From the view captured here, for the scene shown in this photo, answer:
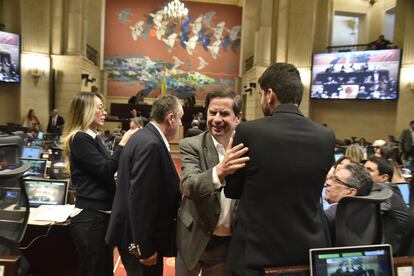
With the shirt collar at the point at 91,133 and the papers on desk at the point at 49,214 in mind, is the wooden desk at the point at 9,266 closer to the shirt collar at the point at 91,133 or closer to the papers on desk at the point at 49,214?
the shirt collar at the point at 91,133

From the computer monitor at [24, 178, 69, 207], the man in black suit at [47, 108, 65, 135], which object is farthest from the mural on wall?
the computer monitor at [24, 178, 69, 207]

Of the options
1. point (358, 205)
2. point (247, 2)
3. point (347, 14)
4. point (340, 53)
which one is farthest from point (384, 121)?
point (358, 205)

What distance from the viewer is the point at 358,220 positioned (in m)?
1.67

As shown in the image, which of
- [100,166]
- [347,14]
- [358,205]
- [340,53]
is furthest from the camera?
[347,14]

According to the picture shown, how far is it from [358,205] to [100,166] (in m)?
1.54

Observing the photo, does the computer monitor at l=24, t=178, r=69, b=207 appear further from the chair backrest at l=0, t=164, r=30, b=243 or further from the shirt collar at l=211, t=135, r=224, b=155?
the shirt collar at l=211, t=135, r=224, b=155

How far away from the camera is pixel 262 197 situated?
142 centimetres

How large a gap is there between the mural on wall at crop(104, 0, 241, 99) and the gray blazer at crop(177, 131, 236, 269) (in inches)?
665

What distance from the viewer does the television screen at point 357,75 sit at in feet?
40.5

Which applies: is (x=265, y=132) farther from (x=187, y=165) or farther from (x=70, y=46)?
(x=70, y=46)

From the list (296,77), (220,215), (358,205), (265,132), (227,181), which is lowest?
(220,215)

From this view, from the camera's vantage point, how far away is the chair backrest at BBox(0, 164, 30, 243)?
1887 mm

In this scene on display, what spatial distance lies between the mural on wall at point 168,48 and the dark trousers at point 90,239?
16499mm

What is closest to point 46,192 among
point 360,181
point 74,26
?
point 360,181
